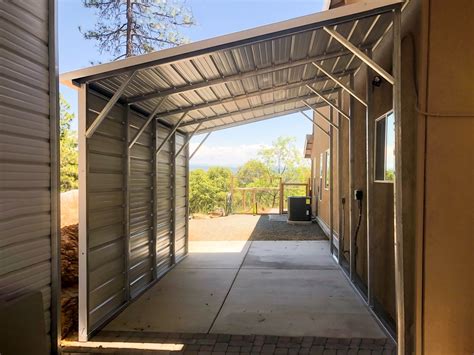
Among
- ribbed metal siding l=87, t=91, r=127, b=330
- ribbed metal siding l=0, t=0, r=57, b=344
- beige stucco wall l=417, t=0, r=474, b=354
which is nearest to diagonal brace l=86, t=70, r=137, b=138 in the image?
ribbed metal siding l=87, t=91, r=127, b=330

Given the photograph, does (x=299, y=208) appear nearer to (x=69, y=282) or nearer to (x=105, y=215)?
(x=69, y=282)

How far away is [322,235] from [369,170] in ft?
17.7

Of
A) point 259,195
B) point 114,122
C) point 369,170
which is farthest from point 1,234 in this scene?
point 259,195

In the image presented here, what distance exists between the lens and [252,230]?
10.2 m

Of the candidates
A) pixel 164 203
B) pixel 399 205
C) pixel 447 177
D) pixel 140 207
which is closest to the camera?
pixel 447 177

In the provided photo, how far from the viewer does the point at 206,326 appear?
3.57m

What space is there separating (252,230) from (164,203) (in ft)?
15.8

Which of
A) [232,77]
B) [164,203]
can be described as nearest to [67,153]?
[164,203]

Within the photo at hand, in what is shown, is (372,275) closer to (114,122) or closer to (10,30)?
(114,122)

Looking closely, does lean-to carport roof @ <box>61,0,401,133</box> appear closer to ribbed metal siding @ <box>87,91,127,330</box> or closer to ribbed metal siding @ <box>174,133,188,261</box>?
ribbed metal siding @ <box>87,91,127,330</box>

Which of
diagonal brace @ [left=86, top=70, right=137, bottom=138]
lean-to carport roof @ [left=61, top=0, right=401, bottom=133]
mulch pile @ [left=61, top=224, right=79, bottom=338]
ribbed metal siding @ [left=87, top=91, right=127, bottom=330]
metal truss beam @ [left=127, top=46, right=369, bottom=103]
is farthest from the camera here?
metal truss beam @ [left=127, top=46, right=369, bottom=103]

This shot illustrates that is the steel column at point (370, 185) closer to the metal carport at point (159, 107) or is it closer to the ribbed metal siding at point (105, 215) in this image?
the metal carport at point (159, 107)

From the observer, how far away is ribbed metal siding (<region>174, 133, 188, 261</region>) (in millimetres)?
6520

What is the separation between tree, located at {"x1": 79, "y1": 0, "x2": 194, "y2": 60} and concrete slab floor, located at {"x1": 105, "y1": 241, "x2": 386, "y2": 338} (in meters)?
7.86
